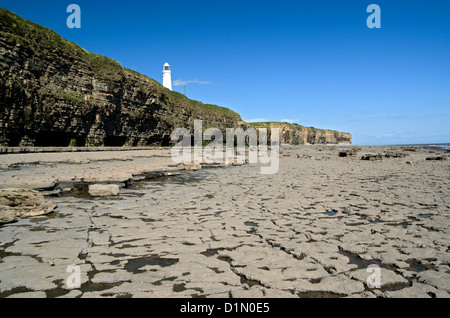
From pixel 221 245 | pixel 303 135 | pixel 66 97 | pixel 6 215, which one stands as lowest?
pixel 221 245

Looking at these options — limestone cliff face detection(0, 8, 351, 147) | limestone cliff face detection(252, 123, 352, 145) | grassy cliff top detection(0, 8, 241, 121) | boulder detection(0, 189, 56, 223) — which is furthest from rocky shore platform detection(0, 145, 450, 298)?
limestone cliff face detection(252, 123, 352, 145)

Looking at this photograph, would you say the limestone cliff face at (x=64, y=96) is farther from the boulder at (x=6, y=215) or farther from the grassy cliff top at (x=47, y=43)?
the boulder at (x=6, y=215)

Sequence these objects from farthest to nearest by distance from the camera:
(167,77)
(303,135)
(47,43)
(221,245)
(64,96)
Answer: (303,135) < (167,77) < (64,96) < (47,43) < (221,245)

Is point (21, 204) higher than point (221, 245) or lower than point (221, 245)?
higher

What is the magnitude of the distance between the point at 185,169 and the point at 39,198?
25.9ft

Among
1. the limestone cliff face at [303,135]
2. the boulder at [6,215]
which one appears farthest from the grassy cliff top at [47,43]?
the limestone cliff face at [303,135]

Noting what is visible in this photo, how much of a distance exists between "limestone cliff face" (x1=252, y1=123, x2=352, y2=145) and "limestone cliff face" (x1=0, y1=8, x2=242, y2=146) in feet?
251

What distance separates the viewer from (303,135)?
131 meters

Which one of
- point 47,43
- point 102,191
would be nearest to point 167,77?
point 47,43

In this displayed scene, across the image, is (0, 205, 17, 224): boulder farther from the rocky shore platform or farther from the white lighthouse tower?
the white lighthouse tower

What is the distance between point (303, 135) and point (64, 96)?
119 metres

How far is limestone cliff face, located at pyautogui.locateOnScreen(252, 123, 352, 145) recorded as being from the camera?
11812 centimetres

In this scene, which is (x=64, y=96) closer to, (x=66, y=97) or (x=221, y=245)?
(x=66, y=97)

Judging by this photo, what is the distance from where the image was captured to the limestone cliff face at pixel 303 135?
118125 mm
